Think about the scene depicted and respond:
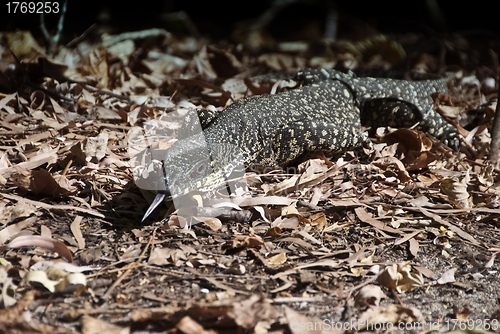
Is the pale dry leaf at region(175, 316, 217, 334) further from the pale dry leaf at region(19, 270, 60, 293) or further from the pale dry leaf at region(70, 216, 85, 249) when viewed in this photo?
the pale dry leaf at region(70, 216, 85, 249)

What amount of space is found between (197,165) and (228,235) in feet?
2.58

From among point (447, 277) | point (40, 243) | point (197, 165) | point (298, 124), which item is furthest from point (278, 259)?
point (298, 124)

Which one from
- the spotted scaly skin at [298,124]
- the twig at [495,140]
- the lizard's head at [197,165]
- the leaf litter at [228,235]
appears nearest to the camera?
the leaf litter at [228,235]

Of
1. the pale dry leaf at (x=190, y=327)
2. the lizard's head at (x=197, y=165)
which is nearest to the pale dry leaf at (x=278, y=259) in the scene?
the pale dry leaf at (x=190, y=327)

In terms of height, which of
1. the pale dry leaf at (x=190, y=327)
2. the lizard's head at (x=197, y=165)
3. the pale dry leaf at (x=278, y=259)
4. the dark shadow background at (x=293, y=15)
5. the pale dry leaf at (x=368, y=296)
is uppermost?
the dark shadow background at (x=293, y=15)

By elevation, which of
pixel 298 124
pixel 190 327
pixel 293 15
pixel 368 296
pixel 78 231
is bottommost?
pixel 368 296

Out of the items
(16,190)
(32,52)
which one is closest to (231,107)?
(16,190)

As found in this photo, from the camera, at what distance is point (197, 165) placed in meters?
3.53

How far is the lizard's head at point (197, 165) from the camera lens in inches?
127

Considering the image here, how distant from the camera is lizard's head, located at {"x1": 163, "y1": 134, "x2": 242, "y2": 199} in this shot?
3.24 meters

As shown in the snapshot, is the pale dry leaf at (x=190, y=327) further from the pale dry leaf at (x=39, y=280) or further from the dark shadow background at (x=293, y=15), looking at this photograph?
the dark shadow background at (x=293, y=15)

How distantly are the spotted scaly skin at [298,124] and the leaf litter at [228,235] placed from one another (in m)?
0.28

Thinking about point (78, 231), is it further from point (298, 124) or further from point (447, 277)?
point (447, 277)

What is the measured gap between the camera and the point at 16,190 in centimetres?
354
